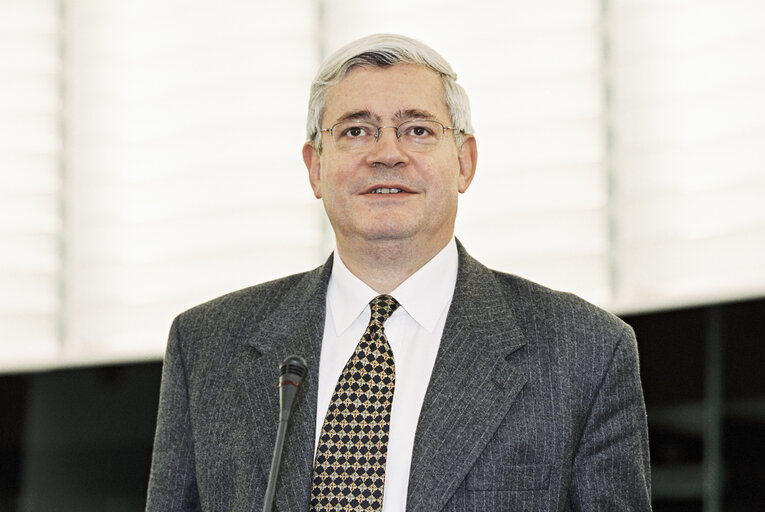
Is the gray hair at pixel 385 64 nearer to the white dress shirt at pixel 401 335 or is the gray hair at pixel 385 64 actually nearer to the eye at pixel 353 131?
the eye at pixel 353 131

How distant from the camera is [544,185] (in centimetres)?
317

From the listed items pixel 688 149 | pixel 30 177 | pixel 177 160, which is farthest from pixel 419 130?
pixel 30 177

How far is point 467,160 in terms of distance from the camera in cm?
232

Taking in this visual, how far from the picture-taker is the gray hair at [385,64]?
220 centimetres

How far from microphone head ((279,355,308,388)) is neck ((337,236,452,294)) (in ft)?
1.86

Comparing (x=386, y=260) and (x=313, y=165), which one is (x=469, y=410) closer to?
(x=386, y=260)

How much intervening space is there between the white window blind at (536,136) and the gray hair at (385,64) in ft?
3.04

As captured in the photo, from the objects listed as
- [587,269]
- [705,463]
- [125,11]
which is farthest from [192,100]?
[705,463]

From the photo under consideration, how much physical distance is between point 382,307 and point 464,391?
0.88 ft

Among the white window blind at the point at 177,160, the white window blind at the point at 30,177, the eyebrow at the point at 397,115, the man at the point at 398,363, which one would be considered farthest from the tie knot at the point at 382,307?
the white window blind at the point at 30,177

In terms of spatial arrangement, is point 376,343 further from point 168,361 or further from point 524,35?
point 524,35

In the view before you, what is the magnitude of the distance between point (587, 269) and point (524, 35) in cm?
76

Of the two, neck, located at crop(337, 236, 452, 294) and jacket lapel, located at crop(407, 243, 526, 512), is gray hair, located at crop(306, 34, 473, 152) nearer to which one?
neck, located at crop(337, 236, 452, 294)

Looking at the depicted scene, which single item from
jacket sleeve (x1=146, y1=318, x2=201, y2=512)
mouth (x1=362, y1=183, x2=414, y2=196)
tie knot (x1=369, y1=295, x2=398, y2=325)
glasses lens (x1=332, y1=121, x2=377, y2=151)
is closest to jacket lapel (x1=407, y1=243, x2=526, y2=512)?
tie knot (x1=369, y1=295, x2=398, y2=325)
